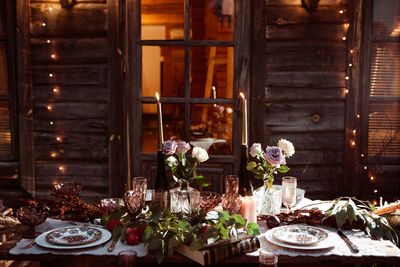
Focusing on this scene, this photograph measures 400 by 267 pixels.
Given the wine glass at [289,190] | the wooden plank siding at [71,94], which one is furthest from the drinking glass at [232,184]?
the wooden plank siding at [71,94]

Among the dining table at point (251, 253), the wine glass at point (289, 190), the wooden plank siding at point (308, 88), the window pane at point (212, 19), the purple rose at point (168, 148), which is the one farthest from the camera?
the window pane at point (212, 19)

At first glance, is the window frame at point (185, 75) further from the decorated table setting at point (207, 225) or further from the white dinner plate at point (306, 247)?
A: the white dinner plate at point (306, 247)

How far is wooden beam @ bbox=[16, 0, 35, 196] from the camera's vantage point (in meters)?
3.13

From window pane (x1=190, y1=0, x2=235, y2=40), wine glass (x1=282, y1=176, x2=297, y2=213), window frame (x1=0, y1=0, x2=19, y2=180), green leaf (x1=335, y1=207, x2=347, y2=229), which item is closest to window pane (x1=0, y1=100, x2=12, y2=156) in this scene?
window frame (x1=0, y1=0, x2=19, y2=180)

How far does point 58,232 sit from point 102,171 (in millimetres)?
1603

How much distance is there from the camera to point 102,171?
3.21 metres

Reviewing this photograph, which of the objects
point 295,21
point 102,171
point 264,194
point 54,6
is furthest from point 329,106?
point 54,6

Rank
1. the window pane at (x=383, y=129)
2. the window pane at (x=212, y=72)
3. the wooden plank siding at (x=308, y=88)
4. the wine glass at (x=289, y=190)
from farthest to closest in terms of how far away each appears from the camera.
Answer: the window pane at (x=212, y=72), the window pane at (x=383, y=129), the wooden plank siding at (x=308, y=88), the wine glass at (x=289, y=190)

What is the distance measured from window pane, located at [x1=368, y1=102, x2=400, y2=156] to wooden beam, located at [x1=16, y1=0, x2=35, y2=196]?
8.70ft

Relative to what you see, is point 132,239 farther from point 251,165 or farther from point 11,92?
point 11,92

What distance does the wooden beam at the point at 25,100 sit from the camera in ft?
10.3

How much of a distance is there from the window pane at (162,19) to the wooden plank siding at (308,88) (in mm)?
767

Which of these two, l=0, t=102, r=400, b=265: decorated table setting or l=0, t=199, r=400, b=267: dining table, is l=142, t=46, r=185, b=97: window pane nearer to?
l=0, t=102, r=400, b=265: decorated table setting

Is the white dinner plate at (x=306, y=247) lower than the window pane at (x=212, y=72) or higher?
lower
